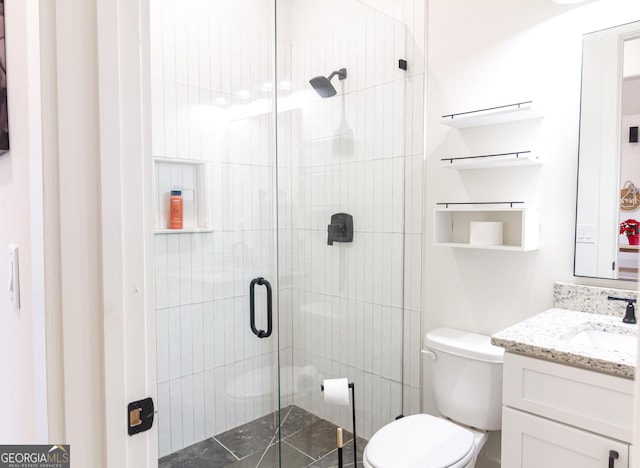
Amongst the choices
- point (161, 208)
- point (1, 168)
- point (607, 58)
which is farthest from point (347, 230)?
point (1, 168)

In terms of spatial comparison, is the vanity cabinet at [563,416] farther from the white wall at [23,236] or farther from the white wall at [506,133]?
the white wall at [23,236]

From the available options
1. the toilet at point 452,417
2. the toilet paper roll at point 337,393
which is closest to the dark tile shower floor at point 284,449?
the toilet paper roll at point 337,393

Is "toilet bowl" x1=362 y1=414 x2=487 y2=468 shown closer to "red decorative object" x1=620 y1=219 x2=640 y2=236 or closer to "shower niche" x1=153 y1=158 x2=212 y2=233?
"red decorative object" x1=620 y1=219 x2=640 y2=236

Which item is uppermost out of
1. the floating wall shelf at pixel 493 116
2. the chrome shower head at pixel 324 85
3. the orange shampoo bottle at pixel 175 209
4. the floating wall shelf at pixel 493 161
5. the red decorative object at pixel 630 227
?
the chrome shower head at pixel 324 85

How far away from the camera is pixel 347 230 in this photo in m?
2.15

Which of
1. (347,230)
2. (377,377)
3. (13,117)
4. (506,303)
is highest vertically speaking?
(13,117)

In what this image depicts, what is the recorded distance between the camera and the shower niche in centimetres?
200

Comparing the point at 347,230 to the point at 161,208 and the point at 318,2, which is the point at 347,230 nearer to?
the point at 161,208

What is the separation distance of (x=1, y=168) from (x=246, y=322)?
1.57 meters

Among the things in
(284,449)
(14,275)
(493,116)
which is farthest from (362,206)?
(14,275)

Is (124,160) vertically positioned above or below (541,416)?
above

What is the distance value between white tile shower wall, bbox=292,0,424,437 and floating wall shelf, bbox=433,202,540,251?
204 mm

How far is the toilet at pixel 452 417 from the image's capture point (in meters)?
1.54

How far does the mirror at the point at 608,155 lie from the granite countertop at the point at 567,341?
0.21m
